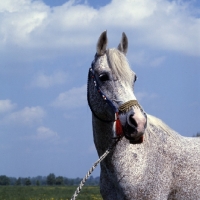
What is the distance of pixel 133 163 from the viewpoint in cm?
531

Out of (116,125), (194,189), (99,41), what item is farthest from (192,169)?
(99,41)

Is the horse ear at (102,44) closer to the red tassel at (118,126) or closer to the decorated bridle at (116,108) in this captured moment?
the decorated bridle at (116,108)

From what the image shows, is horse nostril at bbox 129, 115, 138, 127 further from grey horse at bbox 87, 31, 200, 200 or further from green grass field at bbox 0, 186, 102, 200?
green grass field at bbox 0, 186, 102, 200

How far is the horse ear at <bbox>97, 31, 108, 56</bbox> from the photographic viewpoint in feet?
18.5

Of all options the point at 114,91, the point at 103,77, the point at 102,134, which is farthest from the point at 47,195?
the point at 114,91

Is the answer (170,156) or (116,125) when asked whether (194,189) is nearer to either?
(170,156)

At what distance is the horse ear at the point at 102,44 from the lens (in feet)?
18.5

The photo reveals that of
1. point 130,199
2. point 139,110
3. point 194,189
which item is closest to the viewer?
point 139,110

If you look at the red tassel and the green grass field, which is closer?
the red tassel

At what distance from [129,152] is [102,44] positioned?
137cm

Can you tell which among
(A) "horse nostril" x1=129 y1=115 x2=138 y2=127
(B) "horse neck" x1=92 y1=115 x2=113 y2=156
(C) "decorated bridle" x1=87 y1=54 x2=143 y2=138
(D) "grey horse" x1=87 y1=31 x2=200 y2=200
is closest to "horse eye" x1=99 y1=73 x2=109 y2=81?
(D) "grey horse" x1=87 y1=31 x2=200 y2=200

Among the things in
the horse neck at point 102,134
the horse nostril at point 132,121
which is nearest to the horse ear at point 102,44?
the horse neck at point 102,134

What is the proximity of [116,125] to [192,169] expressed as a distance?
1.24 meters

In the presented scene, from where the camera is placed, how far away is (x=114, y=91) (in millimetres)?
5234
